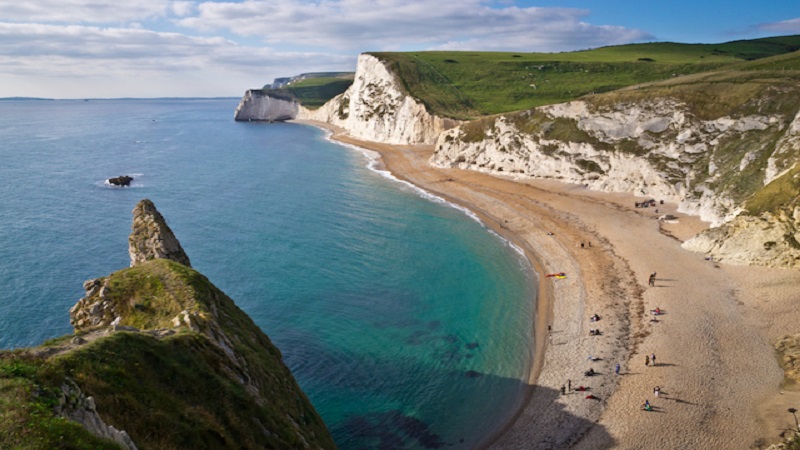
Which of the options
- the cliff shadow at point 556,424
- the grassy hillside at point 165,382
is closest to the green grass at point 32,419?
the grassy hillside at point 165,382

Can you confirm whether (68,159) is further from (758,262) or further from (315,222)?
(758,262)

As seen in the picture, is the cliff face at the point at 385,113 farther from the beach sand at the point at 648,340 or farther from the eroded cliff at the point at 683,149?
the beach sand at the point at 648,340

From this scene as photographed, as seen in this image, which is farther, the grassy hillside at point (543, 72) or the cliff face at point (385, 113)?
the cliff face at point (385, 113)

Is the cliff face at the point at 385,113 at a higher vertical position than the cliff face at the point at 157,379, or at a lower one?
higher

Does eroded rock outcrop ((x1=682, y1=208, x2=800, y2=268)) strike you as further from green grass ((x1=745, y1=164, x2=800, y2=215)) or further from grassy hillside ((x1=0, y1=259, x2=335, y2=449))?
grassy hillside ((x1=0, y1=259, x2=335, y2=449))

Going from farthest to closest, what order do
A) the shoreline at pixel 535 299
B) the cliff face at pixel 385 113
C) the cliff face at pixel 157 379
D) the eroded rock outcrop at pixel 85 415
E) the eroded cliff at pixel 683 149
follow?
1. the cliff face at pixel 385 113
2. the eroded cliff at pixel 683 149
3. the shoreline at pixel 535 299
4. the cliff face at pixel 157 379
5. the eroded rock outcrop at pixel 85 415
